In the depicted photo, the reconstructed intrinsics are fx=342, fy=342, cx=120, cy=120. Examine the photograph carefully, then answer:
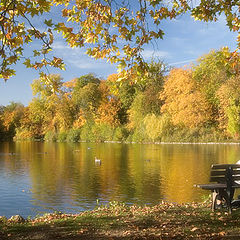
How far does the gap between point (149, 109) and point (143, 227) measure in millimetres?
48837

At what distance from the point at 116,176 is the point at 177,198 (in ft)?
20.7

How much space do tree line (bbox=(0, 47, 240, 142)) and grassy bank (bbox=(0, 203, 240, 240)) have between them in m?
28.8

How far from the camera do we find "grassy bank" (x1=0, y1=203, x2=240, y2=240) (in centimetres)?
550

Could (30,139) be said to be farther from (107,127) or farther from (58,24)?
(58,24)

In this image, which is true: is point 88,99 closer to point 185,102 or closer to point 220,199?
point 185,102

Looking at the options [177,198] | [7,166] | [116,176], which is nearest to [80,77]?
[7,166]

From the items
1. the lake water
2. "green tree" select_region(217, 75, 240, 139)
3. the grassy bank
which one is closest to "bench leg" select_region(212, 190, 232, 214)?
the grassy bank

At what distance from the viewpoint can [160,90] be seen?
55.8 meters

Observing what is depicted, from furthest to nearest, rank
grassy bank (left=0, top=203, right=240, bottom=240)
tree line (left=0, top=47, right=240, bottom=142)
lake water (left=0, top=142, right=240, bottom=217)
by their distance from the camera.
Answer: tree line (left=0, top=47, right=240, bottom=142) → lake water (left=0, top=142, right=240, bottom=217) → grassy bank (left=0, top=203, right=240, bottom=240)

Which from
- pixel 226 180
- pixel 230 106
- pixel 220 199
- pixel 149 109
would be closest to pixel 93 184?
pixel 220 199

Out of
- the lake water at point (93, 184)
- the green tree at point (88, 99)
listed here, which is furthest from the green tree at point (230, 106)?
the green tree at point (88, 99)

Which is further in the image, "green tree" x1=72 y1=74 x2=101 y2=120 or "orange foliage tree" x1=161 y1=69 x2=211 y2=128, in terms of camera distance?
"green tree" x1=72 y1=74 x2=101 y2=120

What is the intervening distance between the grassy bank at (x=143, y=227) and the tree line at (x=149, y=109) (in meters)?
28.8

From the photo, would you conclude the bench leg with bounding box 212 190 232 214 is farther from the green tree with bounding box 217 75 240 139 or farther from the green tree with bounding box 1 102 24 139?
the green tree with bounding box 1 102 24 139
